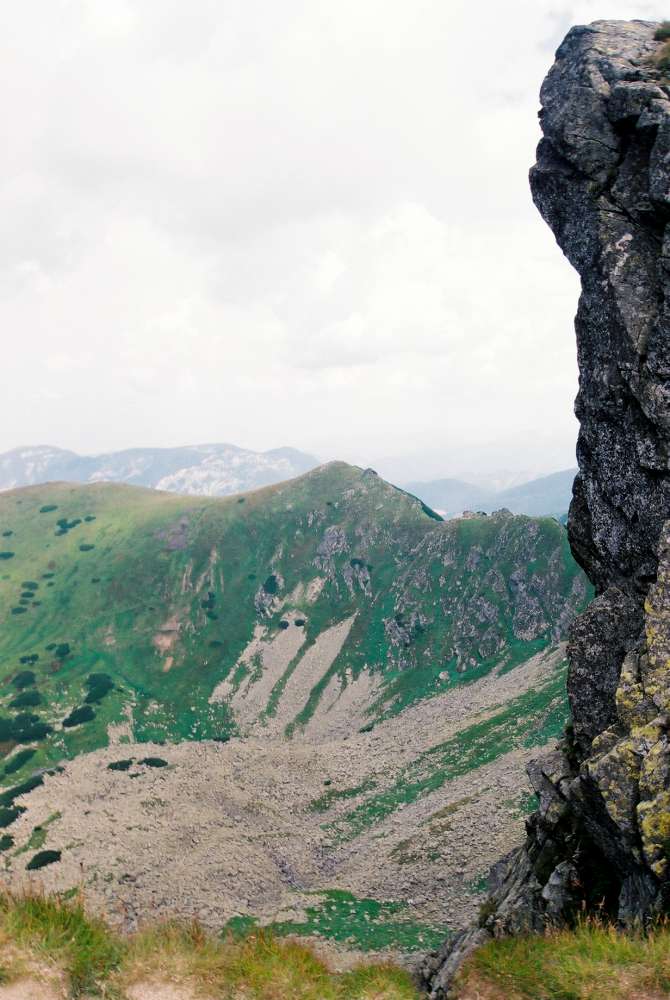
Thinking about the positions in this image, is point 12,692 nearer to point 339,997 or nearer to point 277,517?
point 277,517

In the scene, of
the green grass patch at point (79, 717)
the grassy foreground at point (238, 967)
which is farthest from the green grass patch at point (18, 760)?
the grassy foreground at point (238, 967)

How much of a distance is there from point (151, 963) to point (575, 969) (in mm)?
8585

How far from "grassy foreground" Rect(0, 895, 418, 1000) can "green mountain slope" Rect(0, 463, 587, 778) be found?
106 m

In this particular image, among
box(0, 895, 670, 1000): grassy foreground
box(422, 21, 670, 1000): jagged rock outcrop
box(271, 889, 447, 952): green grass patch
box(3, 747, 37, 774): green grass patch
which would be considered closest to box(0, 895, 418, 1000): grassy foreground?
box(0, 895, 670, 1000): grassy foreground

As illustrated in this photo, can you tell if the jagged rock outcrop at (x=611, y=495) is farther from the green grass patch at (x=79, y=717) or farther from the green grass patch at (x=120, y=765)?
the green grass patch at (x=79, y=717)

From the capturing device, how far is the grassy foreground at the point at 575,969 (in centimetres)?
1072

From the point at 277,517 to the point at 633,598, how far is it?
156836 millimetres

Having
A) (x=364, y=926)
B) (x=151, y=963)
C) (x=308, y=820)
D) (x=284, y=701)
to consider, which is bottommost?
(x=308, y=820)

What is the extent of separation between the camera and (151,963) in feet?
35.5

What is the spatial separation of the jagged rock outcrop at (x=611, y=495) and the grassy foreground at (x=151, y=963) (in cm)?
1102

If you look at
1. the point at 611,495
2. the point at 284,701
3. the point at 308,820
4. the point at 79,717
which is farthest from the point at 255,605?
the point at 611,495

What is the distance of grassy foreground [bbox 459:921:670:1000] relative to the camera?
422 inches

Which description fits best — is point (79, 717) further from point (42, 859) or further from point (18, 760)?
point (42, 859)

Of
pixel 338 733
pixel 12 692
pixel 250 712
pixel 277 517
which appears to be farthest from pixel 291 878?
pixel 277 517
